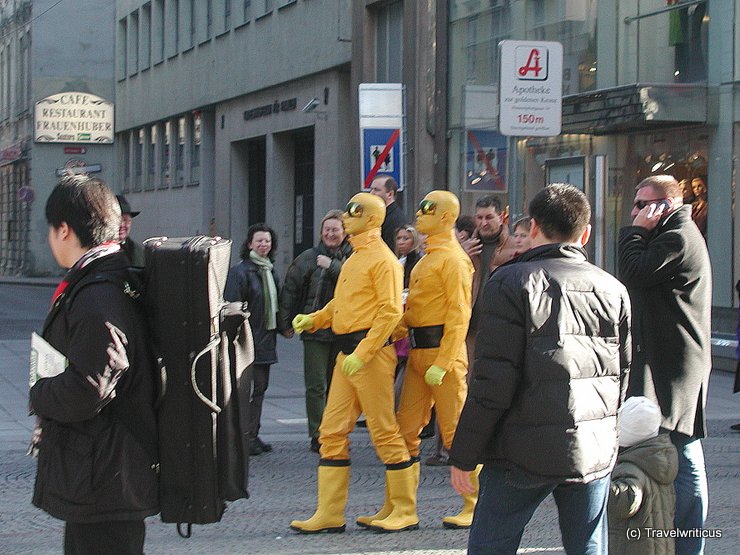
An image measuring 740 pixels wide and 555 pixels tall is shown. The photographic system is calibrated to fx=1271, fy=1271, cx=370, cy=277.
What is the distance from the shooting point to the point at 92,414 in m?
3.83

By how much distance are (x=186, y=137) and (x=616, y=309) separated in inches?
1312

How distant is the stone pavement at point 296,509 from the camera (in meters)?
6.48

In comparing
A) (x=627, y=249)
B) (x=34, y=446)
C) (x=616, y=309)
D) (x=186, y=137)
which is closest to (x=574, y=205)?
(x=616, y=309)

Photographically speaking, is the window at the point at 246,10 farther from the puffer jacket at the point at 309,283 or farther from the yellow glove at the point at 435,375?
the yellow glove at the point at 435,375

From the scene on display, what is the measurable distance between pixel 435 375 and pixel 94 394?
3116 millimetres

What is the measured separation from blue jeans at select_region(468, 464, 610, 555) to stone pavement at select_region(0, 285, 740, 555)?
77.8 inches

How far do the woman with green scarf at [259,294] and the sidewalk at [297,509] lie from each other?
0.57 m

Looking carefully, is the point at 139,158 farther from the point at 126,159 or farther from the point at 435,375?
the point at 435,375

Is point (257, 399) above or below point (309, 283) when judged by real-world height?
below

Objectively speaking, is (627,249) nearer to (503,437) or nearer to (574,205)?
(574,205)

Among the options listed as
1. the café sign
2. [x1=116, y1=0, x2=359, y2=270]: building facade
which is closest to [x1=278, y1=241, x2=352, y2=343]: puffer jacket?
[x1=116, y1=0, x2=359, y2=270]: building facade

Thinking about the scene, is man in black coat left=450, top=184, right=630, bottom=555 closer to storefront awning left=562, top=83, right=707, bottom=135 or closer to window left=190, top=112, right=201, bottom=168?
storefront awning left=562, top=83, right=707, bottom=135

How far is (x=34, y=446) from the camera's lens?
4.01 metres

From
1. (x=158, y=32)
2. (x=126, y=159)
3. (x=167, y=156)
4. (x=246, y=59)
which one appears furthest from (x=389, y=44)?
(x=126, y=159)
